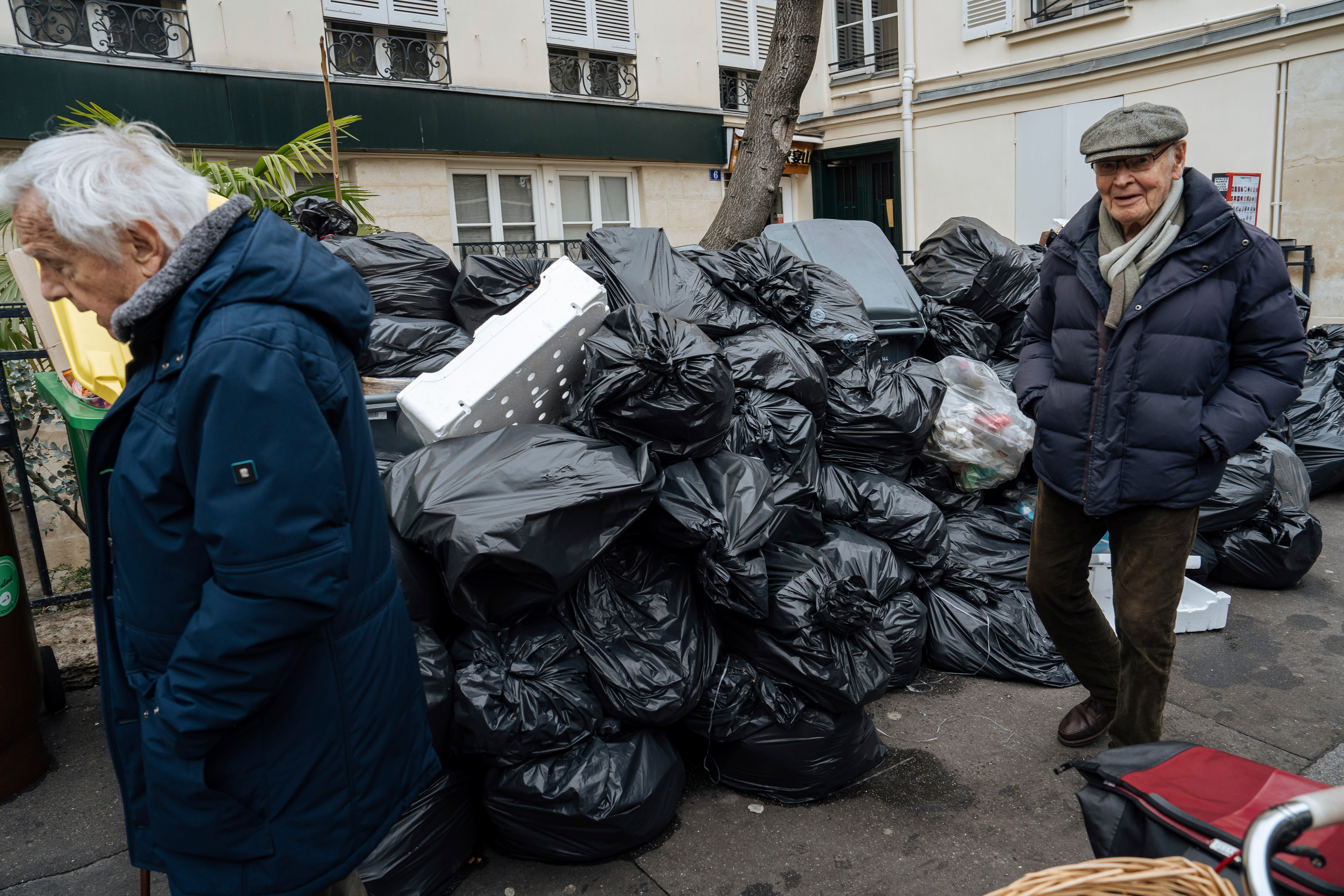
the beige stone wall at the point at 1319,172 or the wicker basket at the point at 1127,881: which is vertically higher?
the beige stone wall at the point at 1319,172

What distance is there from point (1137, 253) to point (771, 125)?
4435 millimetres

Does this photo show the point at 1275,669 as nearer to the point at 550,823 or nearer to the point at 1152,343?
the point at 1152,343

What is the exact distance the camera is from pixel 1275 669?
318 cm

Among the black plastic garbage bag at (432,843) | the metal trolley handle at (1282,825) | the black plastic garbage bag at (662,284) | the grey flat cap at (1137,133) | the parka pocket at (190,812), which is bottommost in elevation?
the black plastic garbage bag at (432,843)

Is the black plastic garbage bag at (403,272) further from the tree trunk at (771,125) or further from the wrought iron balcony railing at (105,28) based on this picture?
the wrought iron balcony railing at (105,28)

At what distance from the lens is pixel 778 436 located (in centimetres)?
302

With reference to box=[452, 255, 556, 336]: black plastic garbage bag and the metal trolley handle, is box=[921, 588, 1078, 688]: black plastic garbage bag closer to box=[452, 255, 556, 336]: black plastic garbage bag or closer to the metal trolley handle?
box=[452, 255, 556, 336]: black plastic garbage bag

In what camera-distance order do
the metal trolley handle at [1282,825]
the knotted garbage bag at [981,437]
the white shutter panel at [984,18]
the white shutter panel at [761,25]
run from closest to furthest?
1. the metal trolley handle at [1282,825]
2. the knotted garbage bag at [981,437]
3. the white shutter panel at [984,18]
4. the white shutter panel at [761,25]

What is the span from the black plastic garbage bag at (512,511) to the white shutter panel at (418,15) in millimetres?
9969

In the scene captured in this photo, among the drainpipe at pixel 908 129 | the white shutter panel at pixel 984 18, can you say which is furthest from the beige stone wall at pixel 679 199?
the white shutter panel at pixel 984 18

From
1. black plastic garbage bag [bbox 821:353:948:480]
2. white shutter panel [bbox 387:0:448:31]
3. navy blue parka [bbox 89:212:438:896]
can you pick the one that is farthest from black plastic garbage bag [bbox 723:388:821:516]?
white shutter panel [bbox 387:0:448:31]

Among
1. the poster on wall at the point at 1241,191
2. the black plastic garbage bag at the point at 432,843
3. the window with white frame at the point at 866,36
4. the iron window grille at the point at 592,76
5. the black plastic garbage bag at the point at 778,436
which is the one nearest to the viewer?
the black plastic garbage bag at the point at 432,843

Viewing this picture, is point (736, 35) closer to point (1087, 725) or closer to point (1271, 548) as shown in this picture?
point (1271, 548)

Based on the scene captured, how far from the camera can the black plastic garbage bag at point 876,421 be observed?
332 cm
